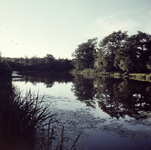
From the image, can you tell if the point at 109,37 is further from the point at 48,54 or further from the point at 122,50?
the point at 48,54

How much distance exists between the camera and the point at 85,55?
8081 cm

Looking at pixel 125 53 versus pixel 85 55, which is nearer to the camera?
pixel 125 53

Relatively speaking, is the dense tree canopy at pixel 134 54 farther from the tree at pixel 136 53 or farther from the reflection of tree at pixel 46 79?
the reflection of tree at pixel 46 79

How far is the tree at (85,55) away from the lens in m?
78.6

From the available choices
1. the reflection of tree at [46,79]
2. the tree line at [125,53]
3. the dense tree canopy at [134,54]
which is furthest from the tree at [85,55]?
the reflection of tree at [46,79]

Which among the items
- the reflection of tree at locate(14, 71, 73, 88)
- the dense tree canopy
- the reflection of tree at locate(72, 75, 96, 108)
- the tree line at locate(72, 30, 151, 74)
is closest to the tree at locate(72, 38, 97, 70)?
the tree line at locate(72, 30, 151, 74)

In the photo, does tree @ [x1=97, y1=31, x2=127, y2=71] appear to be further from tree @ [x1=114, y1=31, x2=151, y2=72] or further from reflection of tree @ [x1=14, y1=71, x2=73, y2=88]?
reflection of tree @ [x1=14, y1=71, x2=73, y2=88]

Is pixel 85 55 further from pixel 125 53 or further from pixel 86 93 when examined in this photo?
pixel 86 93

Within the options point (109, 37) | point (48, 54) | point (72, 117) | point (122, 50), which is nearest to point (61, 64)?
point (48, 54)

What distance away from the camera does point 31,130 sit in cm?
408

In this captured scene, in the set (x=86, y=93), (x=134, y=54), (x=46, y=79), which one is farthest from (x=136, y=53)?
(x=86, y=93)

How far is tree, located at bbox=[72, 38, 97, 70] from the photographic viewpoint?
78.6 m

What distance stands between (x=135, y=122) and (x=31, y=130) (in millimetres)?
5359

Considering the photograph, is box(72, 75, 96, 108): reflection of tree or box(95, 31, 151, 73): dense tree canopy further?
Answer: box(95, 31, 151, 73): dense tree canopy
